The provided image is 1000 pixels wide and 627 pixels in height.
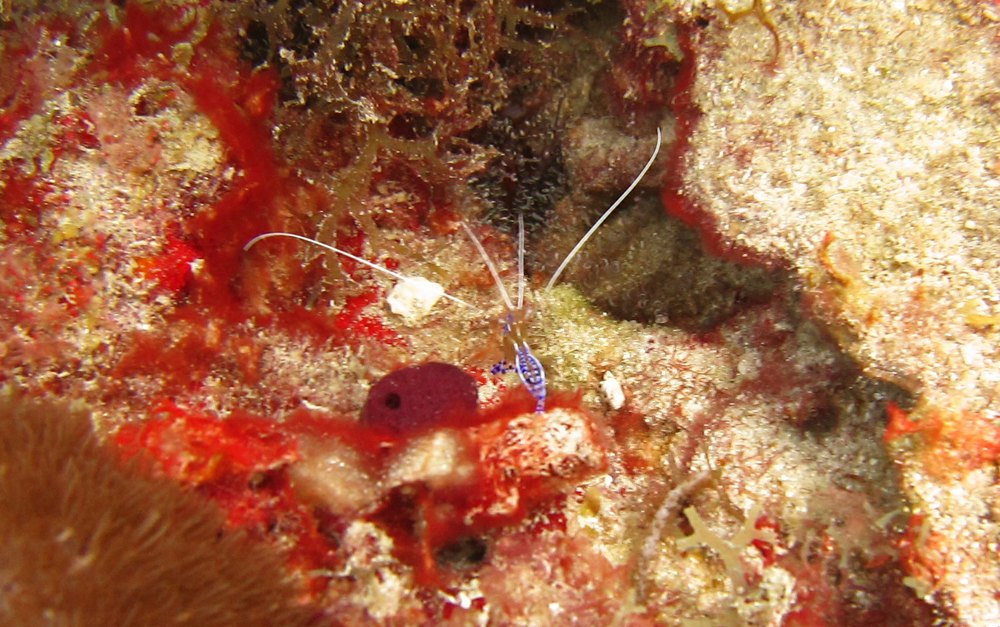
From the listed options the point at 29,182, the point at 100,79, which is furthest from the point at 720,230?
the point at 29,182

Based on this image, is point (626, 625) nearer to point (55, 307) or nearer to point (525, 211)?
point (525, 211)

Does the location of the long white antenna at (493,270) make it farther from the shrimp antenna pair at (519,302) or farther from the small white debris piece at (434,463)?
the small white debris piece at (434,463)

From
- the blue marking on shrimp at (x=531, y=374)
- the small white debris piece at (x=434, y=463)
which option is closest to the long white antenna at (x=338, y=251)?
the blue marking on shrimp at (x=531, y=374)

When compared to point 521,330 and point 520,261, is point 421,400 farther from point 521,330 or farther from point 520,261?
point 520,261

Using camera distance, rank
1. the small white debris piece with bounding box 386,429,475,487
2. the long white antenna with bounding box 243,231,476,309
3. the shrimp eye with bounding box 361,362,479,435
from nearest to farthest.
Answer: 1. the small white debris piece with bounding box 386,429,475,487
2. the shrimp eye with bounding box 361,362,479,435
3. the long white antenna with bounding box 243,231,476,309

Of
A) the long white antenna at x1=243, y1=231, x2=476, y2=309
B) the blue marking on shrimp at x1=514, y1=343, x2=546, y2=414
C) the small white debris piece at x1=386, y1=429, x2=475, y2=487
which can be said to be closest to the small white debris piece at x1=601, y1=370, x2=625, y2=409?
the blue marking on shrimp at x1=514, y1=343, x2=546, y2=414

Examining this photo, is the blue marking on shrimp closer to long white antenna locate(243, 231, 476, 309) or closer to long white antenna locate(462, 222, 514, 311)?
long white antenna locate(462, 222, 514, 311)
